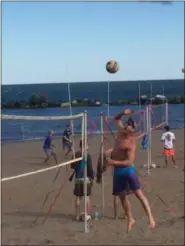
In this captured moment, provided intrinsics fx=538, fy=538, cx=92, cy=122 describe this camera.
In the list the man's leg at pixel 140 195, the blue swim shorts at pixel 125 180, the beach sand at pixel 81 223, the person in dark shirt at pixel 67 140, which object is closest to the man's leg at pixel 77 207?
the beach sand at pixel 81 223

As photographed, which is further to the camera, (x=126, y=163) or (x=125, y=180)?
(x=125, y=180)

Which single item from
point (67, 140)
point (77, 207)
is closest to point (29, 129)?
point (67, 140)

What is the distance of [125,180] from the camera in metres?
7.93

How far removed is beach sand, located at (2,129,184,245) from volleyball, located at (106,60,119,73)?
2.57 m

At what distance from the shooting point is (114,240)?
27.3 ft

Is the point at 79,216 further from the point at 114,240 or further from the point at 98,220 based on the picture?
the point at 114,240

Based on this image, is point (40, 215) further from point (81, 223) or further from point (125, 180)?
point (125, 180)

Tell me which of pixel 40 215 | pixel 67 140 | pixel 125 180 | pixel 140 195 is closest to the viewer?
pixel 140 195

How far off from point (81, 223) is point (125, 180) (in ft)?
6.86

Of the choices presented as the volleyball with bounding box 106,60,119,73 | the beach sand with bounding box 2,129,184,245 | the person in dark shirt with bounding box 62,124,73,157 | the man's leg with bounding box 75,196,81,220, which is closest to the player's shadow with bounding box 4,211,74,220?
the beach sand with bounding box 2,129,184,245

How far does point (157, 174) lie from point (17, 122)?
1927cm

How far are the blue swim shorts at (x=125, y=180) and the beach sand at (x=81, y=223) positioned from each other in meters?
0.86

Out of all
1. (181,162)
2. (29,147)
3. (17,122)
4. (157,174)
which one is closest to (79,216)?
(157,174)

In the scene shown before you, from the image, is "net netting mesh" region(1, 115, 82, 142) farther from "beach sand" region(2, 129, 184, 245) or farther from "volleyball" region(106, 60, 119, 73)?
"volleyball" region(106, 60, 119, 73)
